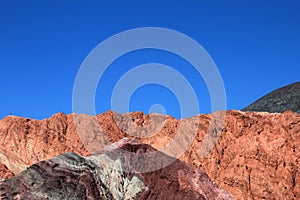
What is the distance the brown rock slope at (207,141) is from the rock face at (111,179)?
3240 centimetres

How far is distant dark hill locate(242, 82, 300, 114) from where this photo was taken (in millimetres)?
68569

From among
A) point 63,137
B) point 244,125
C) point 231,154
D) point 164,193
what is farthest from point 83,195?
point 63,137

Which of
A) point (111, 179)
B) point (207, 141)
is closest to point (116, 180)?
point (111, 179)

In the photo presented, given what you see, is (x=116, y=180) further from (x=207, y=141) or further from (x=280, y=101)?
(x=280, y=101)

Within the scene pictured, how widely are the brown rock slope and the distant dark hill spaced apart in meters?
19.2

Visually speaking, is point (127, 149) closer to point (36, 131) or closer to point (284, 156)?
point (284, 156)

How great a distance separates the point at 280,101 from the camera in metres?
72.5

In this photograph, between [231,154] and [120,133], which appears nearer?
[231,154]

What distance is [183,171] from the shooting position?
28.1ft

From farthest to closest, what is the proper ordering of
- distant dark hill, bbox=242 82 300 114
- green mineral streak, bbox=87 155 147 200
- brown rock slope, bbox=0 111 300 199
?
distant dark hill, bbox=242 82 300 114 → brown rock slope, bbox=0 111 300 199 → green mineral streak, bbox=87 155 147 200

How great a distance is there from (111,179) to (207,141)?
45282 millimetres

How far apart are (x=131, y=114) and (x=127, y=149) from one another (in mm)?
49272

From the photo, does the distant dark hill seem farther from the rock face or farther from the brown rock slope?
the rock face

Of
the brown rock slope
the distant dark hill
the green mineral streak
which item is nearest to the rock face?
the green mineral streak
